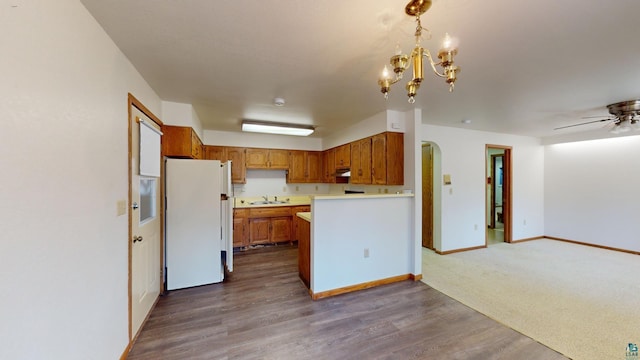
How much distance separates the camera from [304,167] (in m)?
5.48

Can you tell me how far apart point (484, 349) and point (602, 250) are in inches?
194

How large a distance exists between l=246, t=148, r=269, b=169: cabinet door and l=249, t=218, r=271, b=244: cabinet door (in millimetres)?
1165

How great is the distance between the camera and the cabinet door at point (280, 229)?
4859 mm

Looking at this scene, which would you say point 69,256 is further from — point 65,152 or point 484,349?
point 484,349

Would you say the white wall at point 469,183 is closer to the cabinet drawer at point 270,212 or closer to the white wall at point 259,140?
the white wall at point 259,140

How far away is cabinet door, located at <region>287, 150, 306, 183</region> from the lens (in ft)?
17.6

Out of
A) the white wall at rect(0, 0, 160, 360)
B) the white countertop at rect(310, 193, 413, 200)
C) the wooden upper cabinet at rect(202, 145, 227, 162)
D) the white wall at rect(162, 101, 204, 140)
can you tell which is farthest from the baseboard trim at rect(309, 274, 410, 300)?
the wooden upper cabinet at rect(202, 145, 227, 162)

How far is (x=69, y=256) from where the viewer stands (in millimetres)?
1237

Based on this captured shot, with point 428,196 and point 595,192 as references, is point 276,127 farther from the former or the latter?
point 595,192

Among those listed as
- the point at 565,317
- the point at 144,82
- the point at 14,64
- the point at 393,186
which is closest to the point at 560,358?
the point at 565,317

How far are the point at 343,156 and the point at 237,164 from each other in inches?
88.0

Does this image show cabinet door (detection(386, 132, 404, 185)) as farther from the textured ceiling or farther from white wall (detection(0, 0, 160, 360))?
white wall (detection(0, 0, 160, 360))

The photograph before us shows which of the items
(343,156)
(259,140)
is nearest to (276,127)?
(259,140)

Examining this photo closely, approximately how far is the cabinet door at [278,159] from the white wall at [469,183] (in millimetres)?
2885
